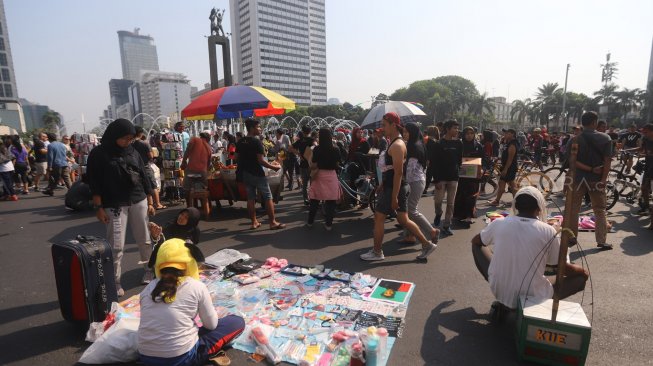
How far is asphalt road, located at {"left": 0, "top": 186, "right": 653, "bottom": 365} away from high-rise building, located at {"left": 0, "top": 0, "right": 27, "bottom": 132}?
320ft

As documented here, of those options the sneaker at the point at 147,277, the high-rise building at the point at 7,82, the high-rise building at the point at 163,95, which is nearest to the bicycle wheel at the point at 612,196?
the sneaker at the point at 147,277

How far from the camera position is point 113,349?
286 cm

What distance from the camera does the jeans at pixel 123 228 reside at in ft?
12.5

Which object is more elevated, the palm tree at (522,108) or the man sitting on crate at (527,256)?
the palm tree at (522,108)

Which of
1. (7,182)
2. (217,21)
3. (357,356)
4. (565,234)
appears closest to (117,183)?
(357,356)

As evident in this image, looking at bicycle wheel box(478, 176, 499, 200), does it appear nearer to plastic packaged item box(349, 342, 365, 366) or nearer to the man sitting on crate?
the man sitting on crate

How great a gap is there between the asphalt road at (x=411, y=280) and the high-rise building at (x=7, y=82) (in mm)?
97639

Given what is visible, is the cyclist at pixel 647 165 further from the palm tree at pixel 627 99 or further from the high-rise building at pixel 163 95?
the high-rise building at pixel 163 95

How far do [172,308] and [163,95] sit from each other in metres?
157

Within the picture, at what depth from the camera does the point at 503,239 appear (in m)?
3.02

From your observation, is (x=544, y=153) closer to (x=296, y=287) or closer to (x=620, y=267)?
(x=620, y=267)

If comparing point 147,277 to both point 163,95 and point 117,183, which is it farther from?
point 163,95

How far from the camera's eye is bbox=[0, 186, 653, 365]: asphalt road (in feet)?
9.83

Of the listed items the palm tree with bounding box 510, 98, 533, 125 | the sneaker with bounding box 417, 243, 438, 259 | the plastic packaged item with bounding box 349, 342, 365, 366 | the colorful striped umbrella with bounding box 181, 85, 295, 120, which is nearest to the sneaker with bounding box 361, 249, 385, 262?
the sneaker with bounding box 417, 243, 438, 259
